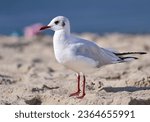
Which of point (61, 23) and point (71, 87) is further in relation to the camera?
point (71, 87)

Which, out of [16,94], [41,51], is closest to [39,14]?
[41,51]

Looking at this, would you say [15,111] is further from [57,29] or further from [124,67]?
[124,67]

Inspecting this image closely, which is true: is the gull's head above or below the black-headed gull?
above

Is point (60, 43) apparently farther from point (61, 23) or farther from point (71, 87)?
point (71, 87)

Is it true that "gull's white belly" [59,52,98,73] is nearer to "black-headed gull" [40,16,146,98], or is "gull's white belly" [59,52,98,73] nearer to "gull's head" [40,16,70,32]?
"black-headed gull" [40,16,146,98]

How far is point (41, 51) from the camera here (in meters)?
17.7

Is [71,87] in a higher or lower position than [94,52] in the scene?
lower

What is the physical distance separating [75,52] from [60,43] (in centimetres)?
20

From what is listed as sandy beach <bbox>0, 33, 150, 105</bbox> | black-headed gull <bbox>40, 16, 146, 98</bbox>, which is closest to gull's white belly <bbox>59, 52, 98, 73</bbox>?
black-headed gull <bbox>40, 16, 146, 98</bbox>

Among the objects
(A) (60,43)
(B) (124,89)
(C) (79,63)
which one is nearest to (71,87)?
(B) (124,89)

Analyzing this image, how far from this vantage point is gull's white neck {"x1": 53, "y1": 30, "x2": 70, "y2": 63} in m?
7.60

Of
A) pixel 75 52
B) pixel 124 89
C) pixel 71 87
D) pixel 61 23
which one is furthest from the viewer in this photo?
pixel 71 87

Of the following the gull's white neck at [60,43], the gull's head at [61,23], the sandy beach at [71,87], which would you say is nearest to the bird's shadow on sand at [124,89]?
the sandy beach at [71,87]

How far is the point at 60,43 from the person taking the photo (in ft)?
25.1
